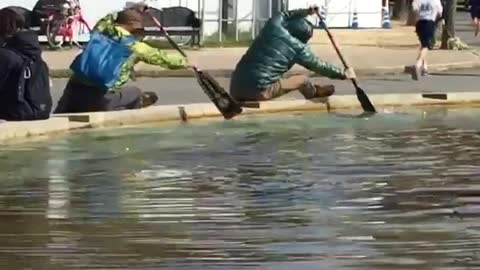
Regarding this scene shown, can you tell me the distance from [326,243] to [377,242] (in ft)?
1.00

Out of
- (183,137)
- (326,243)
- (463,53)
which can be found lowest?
(463,53)

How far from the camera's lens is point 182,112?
15.5 m

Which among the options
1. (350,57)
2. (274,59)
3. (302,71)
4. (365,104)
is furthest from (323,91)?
(350,57)

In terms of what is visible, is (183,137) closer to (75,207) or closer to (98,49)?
(98,49)

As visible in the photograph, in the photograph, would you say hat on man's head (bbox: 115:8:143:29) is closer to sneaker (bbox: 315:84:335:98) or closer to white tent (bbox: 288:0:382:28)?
sneaker (bbox: 315:84:335:98)

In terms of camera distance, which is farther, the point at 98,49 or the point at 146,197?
the point at 98,49

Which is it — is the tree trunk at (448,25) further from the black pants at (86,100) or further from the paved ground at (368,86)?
the black pants at (86,100)

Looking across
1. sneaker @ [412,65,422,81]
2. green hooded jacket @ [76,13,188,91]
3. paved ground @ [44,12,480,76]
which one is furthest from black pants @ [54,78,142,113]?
sneaker @ [412,65,422,81]

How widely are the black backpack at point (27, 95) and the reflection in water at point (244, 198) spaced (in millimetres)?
454

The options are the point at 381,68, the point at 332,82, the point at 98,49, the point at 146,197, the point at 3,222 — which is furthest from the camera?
the point at 381,68

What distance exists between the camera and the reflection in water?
8.34 m

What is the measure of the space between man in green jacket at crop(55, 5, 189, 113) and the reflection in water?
0.70m

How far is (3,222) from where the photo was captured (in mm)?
9344

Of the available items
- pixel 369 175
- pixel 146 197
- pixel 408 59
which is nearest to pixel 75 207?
pixel 146 197
